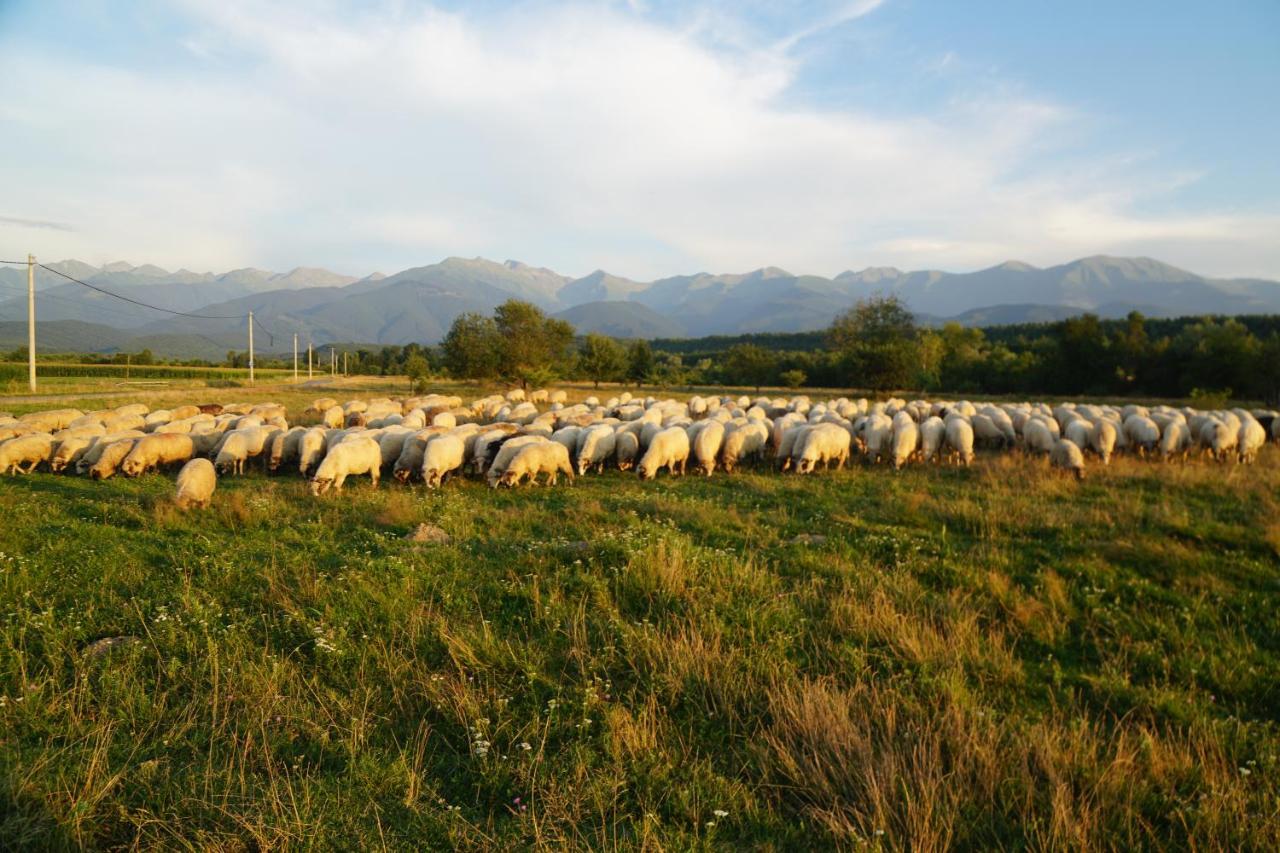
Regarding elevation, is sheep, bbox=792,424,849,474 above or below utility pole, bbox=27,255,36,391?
below

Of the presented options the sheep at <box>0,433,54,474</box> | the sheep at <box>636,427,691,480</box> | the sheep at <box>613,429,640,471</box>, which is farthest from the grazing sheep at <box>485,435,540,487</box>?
the sheep at <box>0,433,54,474</box>

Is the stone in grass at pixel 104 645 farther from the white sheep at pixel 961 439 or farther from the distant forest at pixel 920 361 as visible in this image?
the distant forest at pixel 920 361

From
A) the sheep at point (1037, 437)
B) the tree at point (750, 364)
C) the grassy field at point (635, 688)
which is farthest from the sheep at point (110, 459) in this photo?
the tree at point (750, 364)

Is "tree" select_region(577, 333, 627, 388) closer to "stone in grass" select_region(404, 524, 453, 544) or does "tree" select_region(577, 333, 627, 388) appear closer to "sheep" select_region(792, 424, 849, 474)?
"sheep" select_region(792, 424, 849, 474)

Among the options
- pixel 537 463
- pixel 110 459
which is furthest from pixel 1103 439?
pixel 110 459

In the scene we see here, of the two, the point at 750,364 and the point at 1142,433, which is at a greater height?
the point at 750,364

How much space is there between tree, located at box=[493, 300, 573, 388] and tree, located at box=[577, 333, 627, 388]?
365 inches

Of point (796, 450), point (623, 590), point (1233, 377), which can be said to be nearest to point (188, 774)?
point (623, 590)

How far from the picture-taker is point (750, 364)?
56000 mm

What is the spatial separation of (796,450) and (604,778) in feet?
42.8

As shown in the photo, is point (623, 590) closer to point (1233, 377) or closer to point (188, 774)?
point (188, 774)

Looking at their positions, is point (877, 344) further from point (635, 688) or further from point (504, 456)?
point (635, 688)

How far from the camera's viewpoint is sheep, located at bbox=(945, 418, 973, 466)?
1642 centimetres

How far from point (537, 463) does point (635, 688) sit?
9.41 m
